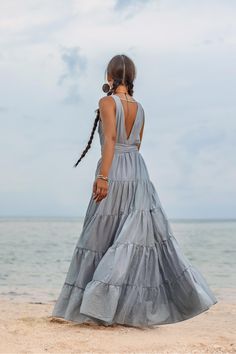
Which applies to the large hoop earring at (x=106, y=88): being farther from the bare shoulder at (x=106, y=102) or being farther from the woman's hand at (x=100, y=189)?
the woman's hand at (x=100, y=189)

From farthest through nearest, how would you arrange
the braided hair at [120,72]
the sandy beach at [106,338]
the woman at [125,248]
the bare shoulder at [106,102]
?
the braided hair at [120,72] → the bare shoulder at [106,102] → the woman at [125,248] → the sandy beach at [106,338]

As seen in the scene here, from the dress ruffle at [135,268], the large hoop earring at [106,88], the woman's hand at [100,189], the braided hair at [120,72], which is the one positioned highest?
the braided hair at [120,72]

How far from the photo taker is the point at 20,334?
498cm

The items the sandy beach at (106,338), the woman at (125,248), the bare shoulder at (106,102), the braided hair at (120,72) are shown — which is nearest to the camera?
the sandy beach at (106,338)

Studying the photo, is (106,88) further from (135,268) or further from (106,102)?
(135,268)

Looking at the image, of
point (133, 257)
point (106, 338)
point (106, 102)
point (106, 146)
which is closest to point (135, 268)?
point (133, 257)

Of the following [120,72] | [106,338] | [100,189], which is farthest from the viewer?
[120,72]

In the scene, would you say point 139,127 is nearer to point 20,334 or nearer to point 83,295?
point 83,295

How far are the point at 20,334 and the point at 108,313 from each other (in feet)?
2.15

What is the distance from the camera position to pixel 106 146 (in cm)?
504

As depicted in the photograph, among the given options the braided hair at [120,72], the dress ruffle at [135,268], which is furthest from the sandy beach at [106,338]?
the braided hair at [120,72]

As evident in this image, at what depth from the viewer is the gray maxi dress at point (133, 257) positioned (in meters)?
5.03

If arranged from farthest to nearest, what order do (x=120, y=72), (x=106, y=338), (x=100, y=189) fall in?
(x=120, y=72) < (x=100, y=189) < (x=106, y=338)

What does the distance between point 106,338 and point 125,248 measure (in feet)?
2.23
